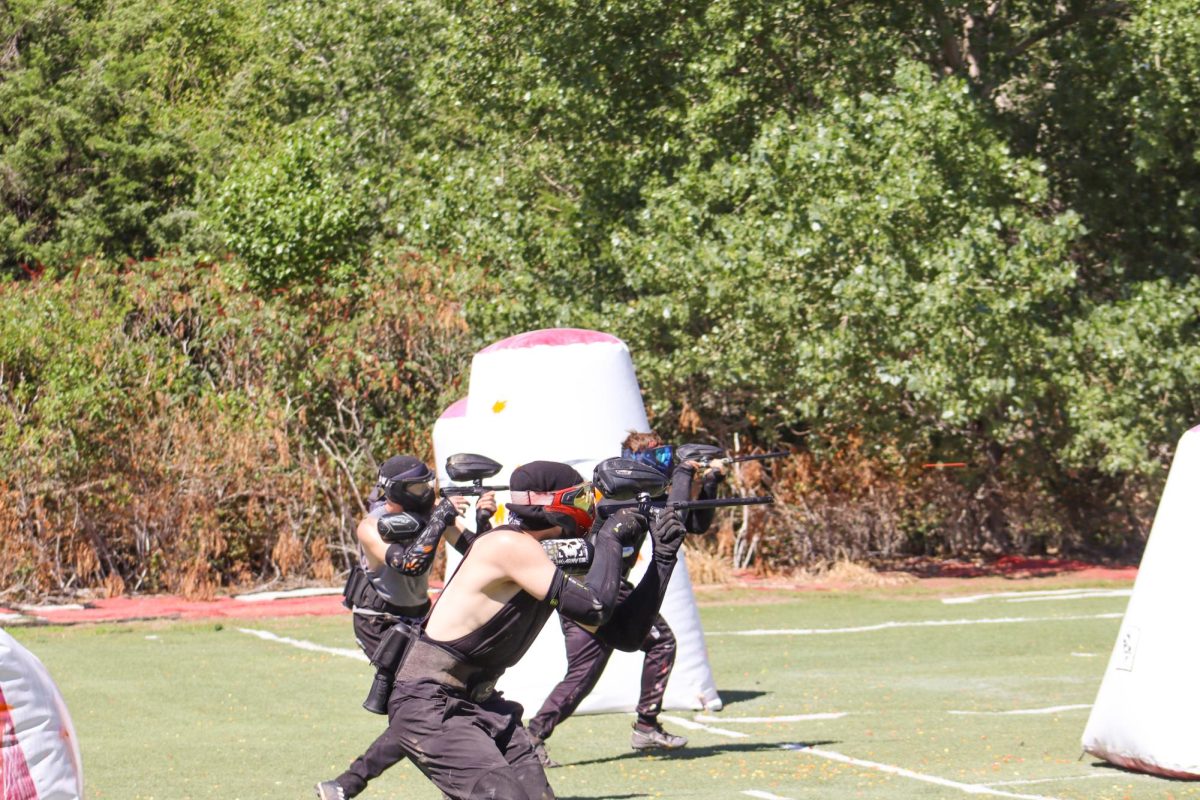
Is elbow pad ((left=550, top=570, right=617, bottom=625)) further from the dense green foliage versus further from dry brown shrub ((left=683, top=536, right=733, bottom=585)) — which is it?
dry brown shrub ((left=683, top=536, right=733, bottom=585))

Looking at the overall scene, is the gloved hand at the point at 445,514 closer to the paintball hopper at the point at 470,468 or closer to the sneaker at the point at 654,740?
the paintball hopper at the point at 470,468

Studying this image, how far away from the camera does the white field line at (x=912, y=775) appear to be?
8.32 metres

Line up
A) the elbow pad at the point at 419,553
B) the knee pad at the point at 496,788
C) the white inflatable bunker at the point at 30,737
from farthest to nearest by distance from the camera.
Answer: the elbow pad at the point at 419,553, the knee pad at the point at 496,788, the white inflatable bunker at the point at 30,737

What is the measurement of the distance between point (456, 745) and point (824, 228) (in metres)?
14.3

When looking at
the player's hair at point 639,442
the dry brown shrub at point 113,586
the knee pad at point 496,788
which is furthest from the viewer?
the dry brown shrub at point 113,586

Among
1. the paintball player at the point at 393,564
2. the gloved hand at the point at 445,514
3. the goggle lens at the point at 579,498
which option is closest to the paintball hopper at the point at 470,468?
the paintball player at the point at 393,564

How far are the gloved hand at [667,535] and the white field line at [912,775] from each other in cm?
307

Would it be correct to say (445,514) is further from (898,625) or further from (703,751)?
(898,625)

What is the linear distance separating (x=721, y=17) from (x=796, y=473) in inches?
259

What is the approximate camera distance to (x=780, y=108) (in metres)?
22.3

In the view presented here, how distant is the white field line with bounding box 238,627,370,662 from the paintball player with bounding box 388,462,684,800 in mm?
8635

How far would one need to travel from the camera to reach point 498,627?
581cm

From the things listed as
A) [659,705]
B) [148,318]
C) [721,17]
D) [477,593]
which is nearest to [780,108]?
[721,17]

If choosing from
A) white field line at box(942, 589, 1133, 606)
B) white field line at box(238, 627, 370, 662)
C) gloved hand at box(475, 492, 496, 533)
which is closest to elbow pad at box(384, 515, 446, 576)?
gloved hand at box(475, 492, 496, 533)
